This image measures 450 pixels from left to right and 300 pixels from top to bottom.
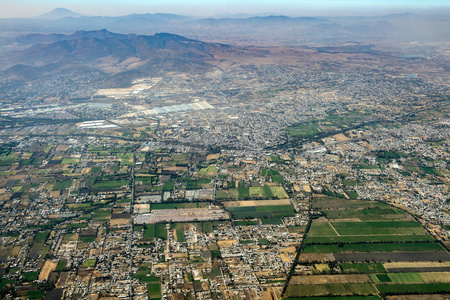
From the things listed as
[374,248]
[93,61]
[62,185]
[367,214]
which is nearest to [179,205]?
[62,185]

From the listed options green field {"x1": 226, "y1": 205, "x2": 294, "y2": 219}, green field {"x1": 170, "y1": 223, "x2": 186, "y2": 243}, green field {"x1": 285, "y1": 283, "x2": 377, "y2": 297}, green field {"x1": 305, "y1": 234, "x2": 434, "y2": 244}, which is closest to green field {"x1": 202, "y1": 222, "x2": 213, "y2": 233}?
green field {"x1": 170, "y1": 223, "x2": 186, "y2": 243}

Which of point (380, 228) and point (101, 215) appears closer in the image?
point (380, 228)

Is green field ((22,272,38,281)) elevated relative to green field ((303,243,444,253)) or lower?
elevated

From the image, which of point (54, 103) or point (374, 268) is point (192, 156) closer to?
point (374, 268)

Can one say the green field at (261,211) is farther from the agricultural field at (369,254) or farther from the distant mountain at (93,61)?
the distant mountain at (93,61)

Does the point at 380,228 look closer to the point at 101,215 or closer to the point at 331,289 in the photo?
the point at 331,289

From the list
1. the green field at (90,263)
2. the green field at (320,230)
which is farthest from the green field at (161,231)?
the green field at (320,230)

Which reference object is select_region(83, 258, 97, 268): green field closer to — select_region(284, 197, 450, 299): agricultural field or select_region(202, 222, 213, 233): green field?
select_region(202, 222, 213, 233): green field

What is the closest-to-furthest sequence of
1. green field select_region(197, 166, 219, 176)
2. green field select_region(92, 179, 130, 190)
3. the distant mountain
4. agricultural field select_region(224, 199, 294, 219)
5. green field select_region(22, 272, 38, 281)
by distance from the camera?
green field select_region(22, 272, 38, 281) → agricultural field select_region(224, 199, 294, 219) → green field select_region(92, 179, 130, 190) → green field select_region(197, 166, 219, 176) → the distant mountain

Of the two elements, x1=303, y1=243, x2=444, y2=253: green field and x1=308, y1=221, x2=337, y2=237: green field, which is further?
x1=308, y1=221, x2=337, y2=237: green field

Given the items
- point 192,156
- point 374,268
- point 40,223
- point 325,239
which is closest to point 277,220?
point 325,239

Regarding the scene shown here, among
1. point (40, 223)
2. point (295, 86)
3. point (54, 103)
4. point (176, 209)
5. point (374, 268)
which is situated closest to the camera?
point (374, 268)
